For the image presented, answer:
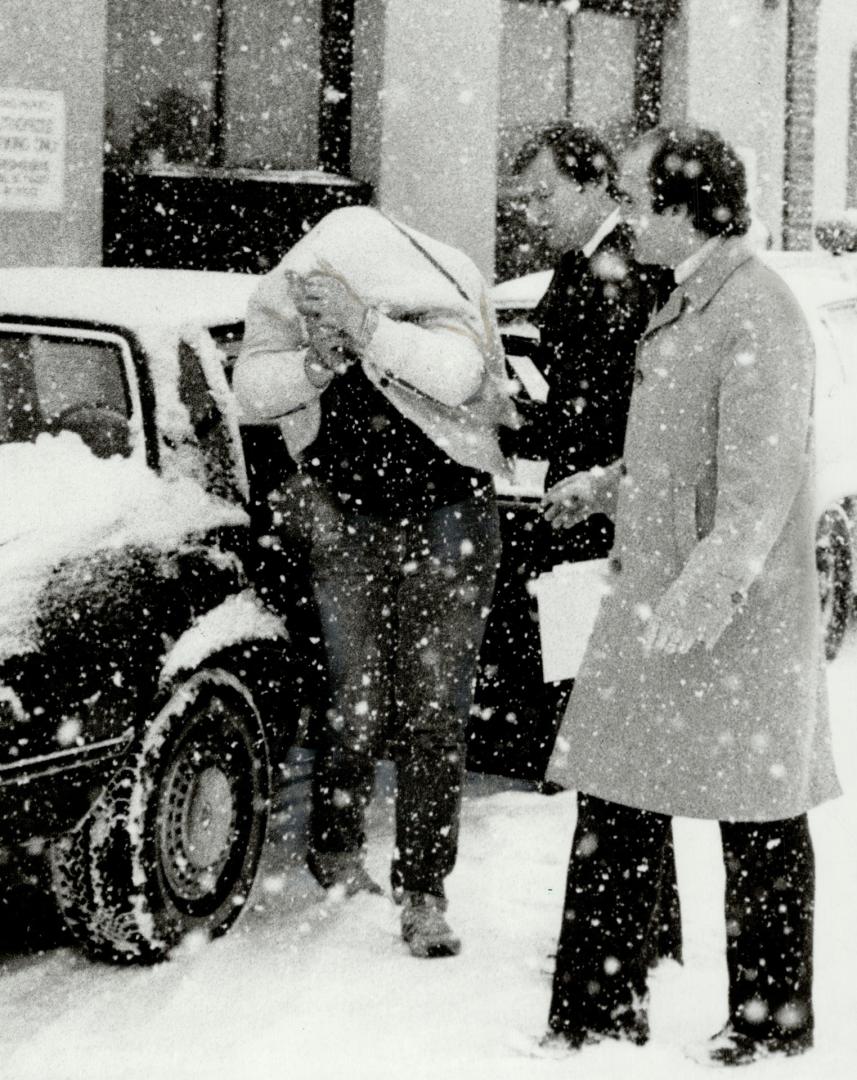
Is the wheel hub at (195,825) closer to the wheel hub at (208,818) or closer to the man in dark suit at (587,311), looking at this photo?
the wheel hub at (208,818)

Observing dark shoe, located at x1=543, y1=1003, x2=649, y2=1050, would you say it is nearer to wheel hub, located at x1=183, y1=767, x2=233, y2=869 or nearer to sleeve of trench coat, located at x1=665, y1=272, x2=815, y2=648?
sleeve of trench coat, located at x1=665, y1=272, x2=815, y2=648

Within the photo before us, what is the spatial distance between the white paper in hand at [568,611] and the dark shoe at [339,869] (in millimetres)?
1117

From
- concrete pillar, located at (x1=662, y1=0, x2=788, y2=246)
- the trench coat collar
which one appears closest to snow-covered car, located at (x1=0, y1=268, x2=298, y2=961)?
the trench coat collar

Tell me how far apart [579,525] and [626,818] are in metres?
1.08

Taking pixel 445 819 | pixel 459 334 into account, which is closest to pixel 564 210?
pixel 459 334

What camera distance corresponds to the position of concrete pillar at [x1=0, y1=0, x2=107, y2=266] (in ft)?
32.2

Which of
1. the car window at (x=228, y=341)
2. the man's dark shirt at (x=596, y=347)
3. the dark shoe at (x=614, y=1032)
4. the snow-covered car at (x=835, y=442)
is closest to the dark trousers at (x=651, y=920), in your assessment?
the dark shoe at (x=614, y=1032)

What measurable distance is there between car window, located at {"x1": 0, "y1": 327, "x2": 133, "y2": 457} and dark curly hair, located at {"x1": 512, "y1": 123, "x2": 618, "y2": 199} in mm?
1193

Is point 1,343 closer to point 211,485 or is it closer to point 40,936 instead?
point 211,485

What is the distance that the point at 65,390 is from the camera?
15.8 feet

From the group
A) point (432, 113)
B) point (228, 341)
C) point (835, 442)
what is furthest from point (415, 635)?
point (432, 113)

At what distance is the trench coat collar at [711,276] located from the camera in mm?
3352

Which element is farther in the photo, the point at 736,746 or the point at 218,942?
the point at 218,942

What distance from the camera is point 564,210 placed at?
14.3 feet
